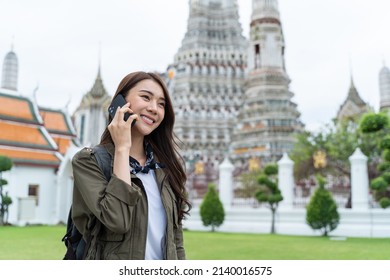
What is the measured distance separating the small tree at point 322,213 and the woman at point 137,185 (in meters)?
5.65

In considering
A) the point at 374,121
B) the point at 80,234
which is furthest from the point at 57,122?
the point at 80,234

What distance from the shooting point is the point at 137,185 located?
3.09 ft

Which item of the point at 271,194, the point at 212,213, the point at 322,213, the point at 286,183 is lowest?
the point at 212,213

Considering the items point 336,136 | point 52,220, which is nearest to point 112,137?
point 52,220

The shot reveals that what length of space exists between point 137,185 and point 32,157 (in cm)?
332

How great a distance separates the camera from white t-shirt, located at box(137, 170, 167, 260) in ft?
3.15

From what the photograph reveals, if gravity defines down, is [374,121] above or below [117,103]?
above

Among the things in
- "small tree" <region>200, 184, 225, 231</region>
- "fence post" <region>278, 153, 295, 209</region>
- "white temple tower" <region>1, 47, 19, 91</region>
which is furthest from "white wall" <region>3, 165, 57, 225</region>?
"fence post" <region>278, 153, 295, 209</region>

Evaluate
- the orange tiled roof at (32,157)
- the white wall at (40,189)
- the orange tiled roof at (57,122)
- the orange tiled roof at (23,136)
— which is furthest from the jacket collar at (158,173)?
the orange tiled roof at (57,122)

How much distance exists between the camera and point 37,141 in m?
4.55

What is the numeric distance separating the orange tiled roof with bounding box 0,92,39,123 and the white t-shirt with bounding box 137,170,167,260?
2.67 metres

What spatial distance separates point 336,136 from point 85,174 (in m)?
9.27

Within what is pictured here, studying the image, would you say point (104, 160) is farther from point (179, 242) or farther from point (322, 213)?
point (322, 213)
